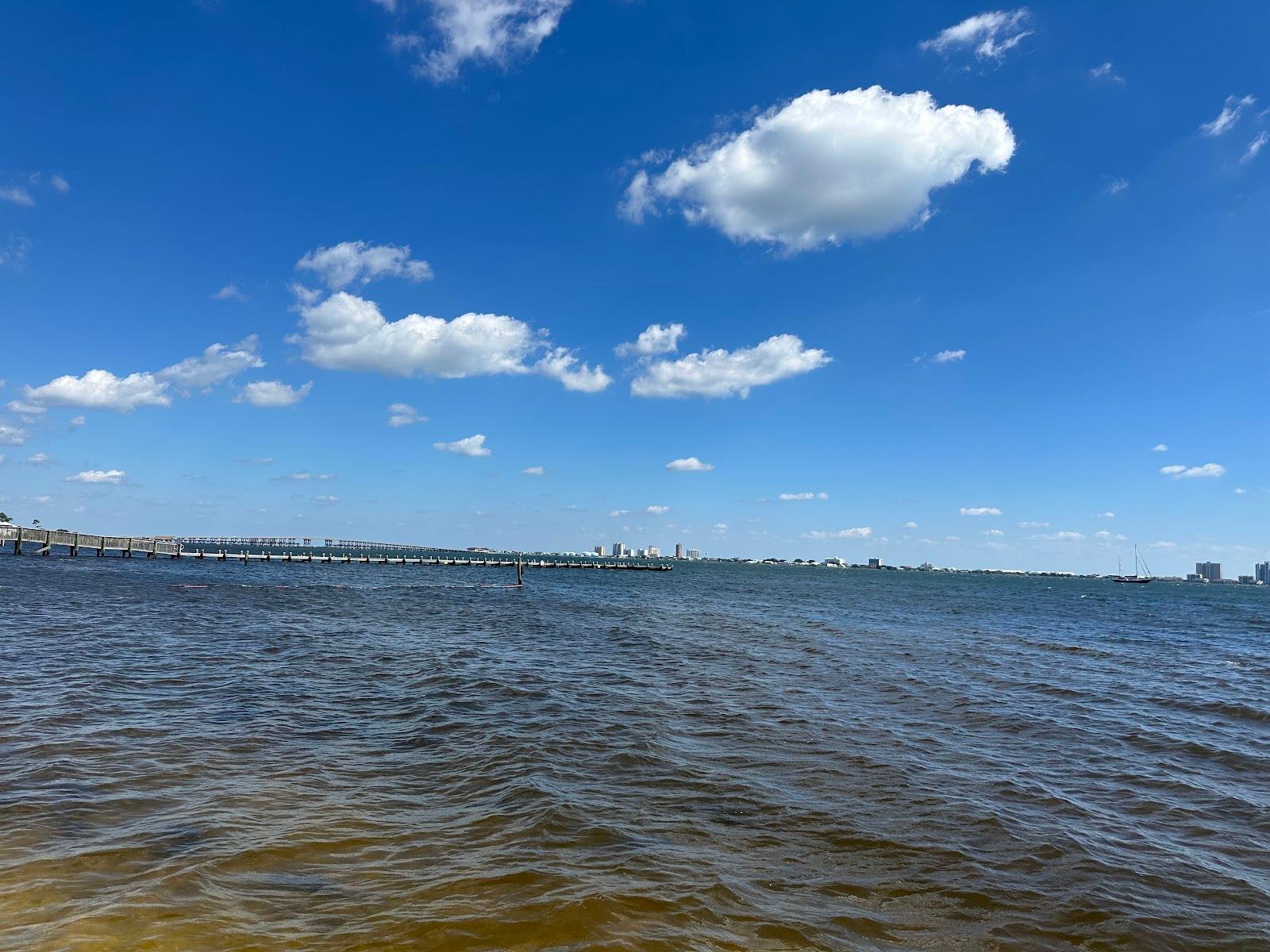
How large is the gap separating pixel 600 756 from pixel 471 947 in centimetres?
603

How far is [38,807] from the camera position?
822cm

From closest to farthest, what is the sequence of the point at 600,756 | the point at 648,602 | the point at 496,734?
the point at 600,756, the point at 496,734, the point at 648,602

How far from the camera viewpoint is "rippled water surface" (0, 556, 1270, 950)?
623 centimetres

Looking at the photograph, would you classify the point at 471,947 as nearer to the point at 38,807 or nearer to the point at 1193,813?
the point at 38,807

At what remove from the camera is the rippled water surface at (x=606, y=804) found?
6230 mm

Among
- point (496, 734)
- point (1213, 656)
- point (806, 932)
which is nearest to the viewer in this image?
point (806, 932)

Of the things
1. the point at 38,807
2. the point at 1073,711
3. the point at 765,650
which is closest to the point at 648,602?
the point at 765,650

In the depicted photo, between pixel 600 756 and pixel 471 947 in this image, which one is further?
pixel 600 756

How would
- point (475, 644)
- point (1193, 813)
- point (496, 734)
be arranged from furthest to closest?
1. point (475, 644)
2. point (496, 734)
3. point (1193, 813)

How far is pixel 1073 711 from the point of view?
17234 mm

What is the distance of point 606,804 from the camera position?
30.5 feet

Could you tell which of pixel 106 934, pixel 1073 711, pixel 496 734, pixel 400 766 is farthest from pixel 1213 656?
pixel 106 934

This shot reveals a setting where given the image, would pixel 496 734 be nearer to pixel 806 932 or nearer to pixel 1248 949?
pixel 806 932

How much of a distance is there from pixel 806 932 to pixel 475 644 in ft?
68.6
